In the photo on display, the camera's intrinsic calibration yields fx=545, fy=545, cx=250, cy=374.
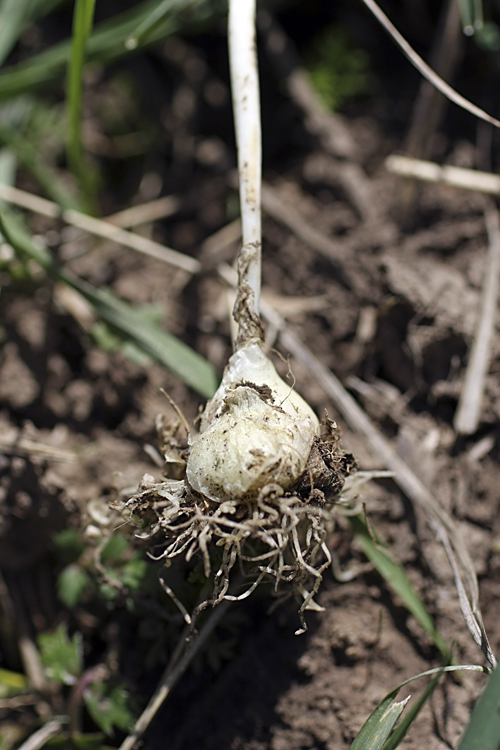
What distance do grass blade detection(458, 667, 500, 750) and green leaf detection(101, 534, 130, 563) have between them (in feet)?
2.89

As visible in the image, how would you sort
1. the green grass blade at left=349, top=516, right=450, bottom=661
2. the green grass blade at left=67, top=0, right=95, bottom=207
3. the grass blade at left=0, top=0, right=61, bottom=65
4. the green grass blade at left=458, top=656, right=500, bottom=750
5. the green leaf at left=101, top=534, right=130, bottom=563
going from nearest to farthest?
the green grass blade at left=458, top=656, right=500, bottom=750 → the green grass blade at left=349, top=516, right=450, bottom=661 → the green leaf at left=101, top=534, right=130, bottom=563 → the green grass blade at left=67, top=0, right=95, bottom=207 → the grass blade at left=0, top=0, right=61, bottom=65

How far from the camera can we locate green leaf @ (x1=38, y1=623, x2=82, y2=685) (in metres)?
1.47

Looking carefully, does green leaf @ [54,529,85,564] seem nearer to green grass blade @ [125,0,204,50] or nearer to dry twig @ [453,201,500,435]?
dry twig @ [453,201,500,435]

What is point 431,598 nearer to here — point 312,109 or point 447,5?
point 312,109

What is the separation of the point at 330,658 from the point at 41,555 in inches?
35.2

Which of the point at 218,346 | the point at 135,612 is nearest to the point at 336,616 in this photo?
the point at 135,612

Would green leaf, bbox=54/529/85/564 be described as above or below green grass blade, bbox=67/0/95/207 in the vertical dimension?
below

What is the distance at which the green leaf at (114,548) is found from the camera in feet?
4.70

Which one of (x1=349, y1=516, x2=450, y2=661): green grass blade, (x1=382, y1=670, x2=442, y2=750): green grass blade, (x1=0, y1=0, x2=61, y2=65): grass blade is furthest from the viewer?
(x1=0, y1=0, x2=61, y2=65): grass blade

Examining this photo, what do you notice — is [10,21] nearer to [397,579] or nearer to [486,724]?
[397,579]

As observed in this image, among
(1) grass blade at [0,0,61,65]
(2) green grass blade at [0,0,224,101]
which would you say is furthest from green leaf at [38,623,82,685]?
(1) grass blade at [0,0,61,65]

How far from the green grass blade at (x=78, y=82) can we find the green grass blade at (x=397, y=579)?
1.51 meters

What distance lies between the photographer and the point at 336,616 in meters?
1.39

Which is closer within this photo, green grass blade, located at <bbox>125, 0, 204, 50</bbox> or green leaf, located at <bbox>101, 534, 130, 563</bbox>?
green leaf, located at <bbox>101, 534, 130, 563</bbox>
